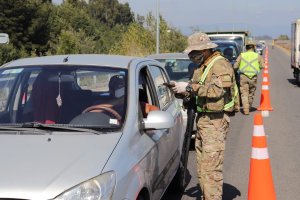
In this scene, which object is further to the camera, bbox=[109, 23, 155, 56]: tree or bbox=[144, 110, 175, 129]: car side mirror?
bbox=[109, 23, 155, 56]: tree

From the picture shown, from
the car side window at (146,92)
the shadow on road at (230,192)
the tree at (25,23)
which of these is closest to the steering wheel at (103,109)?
the car side window at (146,92)

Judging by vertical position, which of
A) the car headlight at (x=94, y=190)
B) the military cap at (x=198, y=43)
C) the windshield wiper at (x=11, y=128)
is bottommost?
the car headlight at (x=94, y=190)

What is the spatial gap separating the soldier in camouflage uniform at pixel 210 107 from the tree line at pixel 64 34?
60.0 ft

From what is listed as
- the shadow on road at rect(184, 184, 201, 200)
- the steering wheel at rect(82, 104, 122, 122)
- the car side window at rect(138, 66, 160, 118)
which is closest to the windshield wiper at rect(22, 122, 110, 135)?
the steering wheel at rect(82, 104, 122, 122)

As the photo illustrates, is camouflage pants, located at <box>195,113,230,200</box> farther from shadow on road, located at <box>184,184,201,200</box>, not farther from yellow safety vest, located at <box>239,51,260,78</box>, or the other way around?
yellow safety vest, located at <box>239,51,260,78</box>

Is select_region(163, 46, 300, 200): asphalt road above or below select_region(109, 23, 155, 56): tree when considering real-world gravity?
below

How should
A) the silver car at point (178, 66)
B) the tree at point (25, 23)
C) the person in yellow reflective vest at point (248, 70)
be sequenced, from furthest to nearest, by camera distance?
the tree at point (25, 23) < the person in yellow reflective vest at point (248, 70) < the silver car at point (178, 66)

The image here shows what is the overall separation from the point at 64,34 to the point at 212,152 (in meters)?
22.9

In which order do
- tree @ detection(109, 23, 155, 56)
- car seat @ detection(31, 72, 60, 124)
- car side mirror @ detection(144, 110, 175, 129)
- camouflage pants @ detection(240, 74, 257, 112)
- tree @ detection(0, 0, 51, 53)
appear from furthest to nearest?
tree @ detection(0, 0, 51, 53), tree @ detection(109, 23, 155, 56), camouflage pants @ detection(240, 74, 257, 112), car seat @ detection(31, 72, 60, 124), car side mirror @ detection(144, 110, 175, 129)

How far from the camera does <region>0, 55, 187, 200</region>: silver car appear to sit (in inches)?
125

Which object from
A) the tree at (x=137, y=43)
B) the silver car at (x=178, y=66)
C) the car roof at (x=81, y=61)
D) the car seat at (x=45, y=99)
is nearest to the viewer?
the car seat at (x=45, y=99)

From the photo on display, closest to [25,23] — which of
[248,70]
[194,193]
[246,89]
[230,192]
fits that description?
[248,70]

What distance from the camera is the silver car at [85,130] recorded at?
318 centimetres

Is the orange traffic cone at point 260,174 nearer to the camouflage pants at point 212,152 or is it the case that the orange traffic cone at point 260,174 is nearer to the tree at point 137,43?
the camouflage pants at point 212,152
